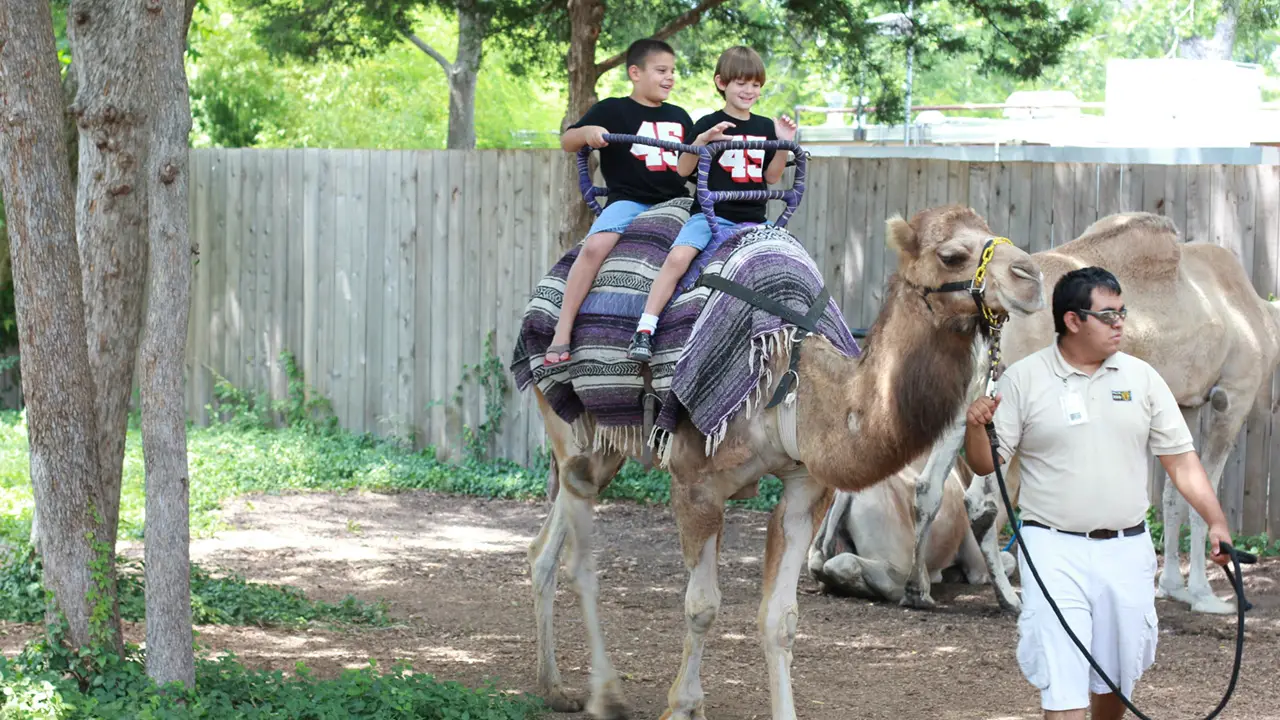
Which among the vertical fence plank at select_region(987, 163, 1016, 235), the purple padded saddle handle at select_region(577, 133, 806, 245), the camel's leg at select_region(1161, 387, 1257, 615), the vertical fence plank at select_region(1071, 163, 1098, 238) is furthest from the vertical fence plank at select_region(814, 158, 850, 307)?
the purple padded saddle handle at select_region(577, 133, 806, 245)

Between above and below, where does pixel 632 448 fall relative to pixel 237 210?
below

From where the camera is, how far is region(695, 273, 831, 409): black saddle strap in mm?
5367

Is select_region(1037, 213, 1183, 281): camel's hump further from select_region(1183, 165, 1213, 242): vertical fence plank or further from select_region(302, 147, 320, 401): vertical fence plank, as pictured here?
select_region(302, 147, 320, 401): vertical fence plank

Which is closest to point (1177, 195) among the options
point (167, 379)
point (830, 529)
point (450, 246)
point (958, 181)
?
point (958, 181)

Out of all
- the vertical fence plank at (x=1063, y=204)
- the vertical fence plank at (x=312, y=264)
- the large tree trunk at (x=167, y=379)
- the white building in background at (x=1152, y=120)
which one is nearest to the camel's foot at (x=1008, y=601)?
the vertical fence plank at (x=1063, y=204)

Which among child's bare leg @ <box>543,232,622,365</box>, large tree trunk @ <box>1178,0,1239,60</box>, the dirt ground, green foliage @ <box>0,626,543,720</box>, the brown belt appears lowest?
the dirt ground

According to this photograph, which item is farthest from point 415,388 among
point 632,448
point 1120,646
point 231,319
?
point 1120,646

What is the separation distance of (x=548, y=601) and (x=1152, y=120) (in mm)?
15183

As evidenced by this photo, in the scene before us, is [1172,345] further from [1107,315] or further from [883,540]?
[1107,315]

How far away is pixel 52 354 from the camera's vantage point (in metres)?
5.10

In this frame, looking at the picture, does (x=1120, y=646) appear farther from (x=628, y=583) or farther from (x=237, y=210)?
(x=237, y=210)

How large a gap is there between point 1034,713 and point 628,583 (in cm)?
333

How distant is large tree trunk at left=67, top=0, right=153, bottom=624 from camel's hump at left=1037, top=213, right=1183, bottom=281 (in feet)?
16.4

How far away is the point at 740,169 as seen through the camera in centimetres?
596
